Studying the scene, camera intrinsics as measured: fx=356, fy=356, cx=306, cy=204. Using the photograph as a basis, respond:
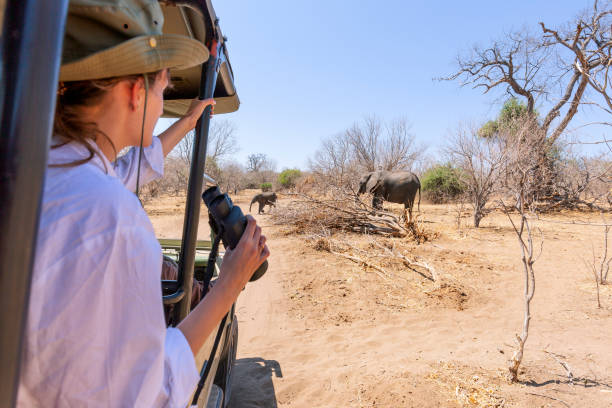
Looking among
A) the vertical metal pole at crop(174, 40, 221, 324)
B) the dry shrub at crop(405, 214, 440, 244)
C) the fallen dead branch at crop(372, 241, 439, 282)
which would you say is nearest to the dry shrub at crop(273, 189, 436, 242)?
the dry shrub at crop(405, 214, 440, 244)

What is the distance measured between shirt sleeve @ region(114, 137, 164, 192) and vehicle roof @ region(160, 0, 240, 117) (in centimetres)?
50

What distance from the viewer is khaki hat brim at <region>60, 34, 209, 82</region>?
0.72m

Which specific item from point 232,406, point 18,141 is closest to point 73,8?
point 18,141

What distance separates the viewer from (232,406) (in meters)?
2.93

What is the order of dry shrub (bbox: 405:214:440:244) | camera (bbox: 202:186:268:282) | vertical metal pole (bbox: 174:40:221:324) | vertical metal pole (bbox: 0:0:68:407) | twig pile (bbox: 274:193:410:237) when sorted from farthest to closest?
twig pile (bbox: 274:193:410:237) → dry shrub (bbox: 405:214:440:244) → vertical metal pole (bbox: 174:40:221:324) → camera (bbox: 202:186:268:282) → vertical metal pole (bbox: 0:0:68:407)

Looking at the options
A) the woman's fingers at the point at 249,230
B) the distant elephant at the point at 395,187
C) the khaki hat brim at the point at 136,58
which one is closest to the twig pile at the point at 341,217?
the distant elephant at the point at 395,187

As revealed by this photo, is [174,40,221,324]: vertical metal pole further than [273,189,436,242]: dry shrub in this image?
No

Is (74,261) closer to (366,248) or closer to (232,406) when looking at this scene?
(232,406)

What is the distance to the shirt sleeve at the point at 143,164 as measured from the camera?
5.15 feet

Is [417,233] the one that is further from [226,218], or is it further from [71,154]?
[71,154]

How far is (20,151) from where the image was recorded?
Answer: 40cm

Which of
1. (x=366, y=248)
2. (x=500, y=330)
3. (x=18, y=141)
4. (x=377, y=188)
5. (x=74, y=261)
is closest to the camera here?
(x=18, y=141)

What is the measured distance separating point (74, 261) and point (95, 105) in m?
0.39

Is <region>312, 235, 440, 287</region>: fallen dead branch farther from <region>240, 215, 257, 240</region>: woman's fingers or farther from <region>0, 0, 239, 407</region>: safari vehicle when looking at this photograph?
<region>0, 0, 239, 407</region>: safari vehicle
